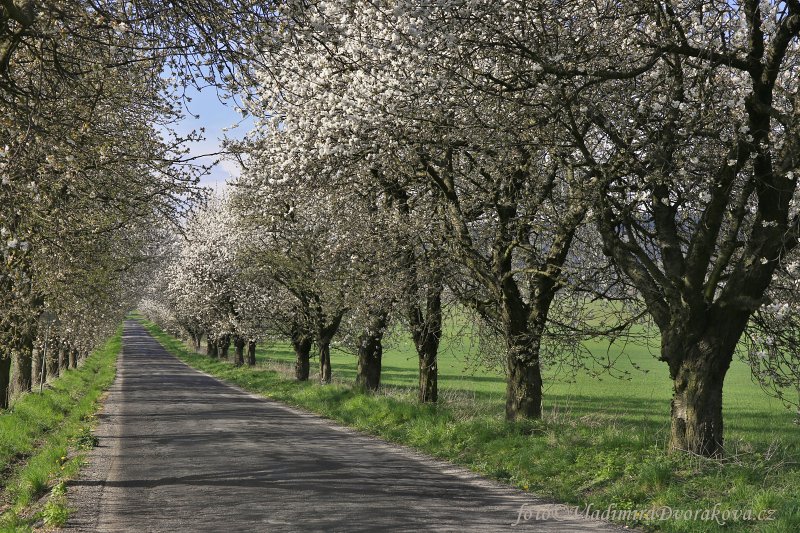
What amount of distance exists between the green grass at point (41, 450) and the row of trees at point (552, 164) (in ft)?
19.4

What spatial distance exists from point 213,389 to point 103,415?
10667 mm

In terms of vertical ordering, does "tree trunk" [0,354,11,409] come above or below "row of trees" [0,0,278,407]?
below

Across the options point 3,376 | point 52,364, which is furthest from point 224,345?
point 3,376

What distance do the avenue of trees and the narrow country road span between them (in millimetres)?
3088

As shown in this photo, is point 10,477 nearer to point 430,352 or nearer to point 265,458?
point 265,458

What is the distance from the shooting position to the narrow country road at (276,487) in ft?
27.2

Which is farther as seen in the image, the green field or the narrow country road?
the green field

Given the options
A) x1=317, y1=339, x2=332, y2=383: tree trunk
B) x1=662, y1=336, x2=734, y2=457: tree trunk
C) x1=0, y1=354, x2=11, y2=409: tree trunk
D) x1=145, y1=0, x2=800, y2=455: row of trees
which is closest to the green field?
x1=662, y1=336, x2=734, y2=457: tree trunk

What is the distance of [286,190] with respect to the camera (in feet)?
54.1

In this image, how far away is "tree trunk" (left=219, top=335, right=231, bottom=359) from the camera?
181 feet

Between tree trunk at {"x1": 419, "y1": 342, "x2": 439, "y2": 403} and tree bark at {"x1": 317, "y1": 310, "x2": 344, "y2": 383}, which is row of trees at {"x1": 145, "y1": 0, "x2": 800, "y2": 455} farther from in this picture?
tree bark at {"x1": 317, "y1": 310, "x2": 344, "y2": 383}

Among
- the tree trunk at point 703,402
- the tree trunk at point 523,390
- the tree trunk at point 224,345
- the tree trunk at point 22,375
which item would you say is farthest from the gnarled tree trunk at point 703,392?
the tree trunk at point 224,345

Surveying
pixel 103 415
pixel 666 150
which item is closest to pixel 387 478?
pixel 666 150

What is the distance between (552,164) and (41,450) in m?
11.7
